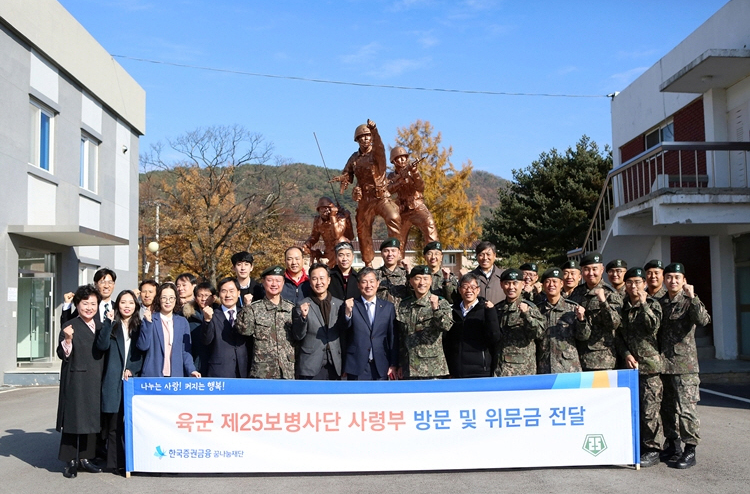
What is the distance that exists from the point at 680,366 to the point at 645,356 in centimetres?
29

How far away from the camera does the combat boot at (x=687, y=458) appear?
5.87 metres

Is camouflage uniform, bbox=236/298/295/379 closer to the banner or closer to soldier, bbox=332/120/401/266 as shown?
the banner

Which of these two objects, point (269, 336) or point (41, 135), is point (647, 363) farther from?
point (41, 135)

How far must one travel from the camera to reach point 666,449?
6203mm

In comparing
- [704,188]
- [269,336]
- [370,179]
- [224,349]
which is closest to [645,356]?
[269,336]

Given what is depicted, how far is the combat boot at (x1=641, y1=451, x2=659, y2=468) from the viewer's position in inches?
231

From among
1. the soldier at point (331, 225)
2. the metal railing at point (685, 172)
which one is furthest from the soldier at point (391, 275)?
the metal railing at point (685, 172)

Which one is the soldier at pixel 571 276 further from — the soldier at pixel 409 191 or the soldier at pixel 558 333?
the soldier at pixel 409 191

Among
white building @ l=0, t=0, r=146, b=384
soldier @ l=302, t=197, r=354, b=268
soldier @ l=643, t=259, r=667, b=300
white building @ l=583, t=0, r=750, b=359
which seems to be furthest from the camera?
white building @ l=0, t=0, r=146, b=384

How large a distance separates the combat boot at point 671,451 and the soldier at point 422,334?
6.59 feet

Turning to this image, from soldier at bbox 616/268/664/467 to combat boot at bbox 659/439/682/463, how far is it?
112 millimetres

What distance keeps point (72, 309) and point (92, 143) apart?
42.7 feet

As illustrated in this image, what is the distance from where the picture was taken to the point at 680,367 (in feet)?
19.7

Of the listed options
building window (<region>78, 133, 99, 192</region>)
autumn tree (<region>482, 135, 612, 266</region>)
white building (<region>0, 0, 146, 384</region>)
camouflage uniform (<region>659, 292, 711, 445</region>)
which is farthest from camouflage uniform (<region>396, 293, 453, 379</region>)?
autumn tree (<region>482, 135, 612, 266</region>)
